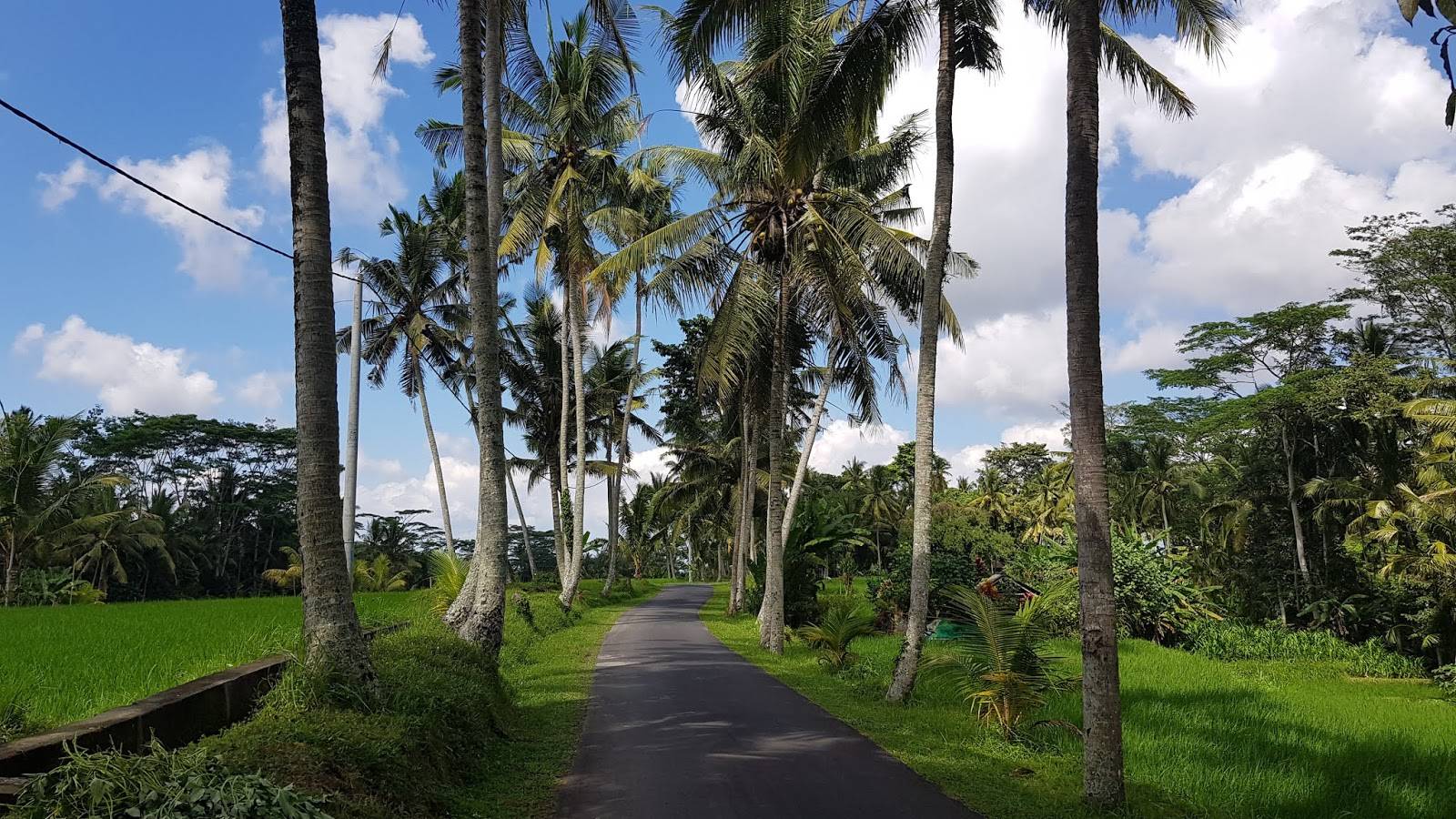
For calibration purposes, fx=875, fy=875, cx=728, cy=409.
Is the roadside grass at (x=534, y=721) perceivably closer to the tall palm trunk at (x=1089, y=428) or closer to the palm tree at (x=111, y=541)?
the tall palm trunk at (x=1089, y=428)

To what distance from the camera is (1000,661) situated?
899 centimetres

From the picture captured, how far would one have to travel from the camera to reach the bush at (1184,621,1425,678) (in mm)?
18297

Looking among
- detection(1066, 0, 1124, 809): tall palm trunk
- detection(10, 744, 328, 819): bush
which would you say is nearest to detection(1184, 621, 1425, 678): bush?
detection(1066, 0, 1124, 809): tall palm trunk

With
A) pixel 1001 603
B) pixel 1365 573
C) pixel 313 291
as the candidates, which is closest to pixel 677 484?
pixel 1365 573

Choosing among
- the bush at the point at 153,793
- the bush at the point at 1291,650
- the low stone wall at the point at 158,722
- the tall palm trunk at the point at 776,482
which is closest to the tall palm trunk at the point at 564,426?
the tall palm trunk at the point at 776,482

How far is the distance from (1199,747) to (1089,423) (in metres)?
3.75

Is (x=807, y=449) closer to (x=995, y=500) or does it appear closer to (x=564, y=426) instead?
(x=564, y=426)

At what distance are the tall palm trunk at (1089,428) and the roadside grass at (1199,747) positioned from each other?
19.1 inches

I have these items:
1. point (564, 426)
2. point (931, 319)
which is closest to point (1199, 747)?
point (931, 319)

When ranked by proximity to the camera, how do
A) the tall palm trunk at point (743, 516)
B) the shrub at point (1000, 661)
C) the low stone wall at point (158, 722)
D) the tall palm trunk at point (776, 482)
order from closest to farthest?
1. the low stone wall at point (158, 722)
2. the shrub at point (1000, 661)
3. the tall palm trunk at point (776, 482)
4. the tall palm trunk at point (743, 516)

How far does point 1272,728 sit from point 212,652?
438 inches

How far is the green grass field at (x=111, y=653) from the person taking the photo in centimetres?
631

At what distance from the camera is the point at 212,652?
898cm

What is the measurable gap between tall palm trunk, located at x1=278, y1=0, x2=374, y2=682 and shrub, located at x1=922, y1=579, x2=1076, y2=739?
5.88 metres
